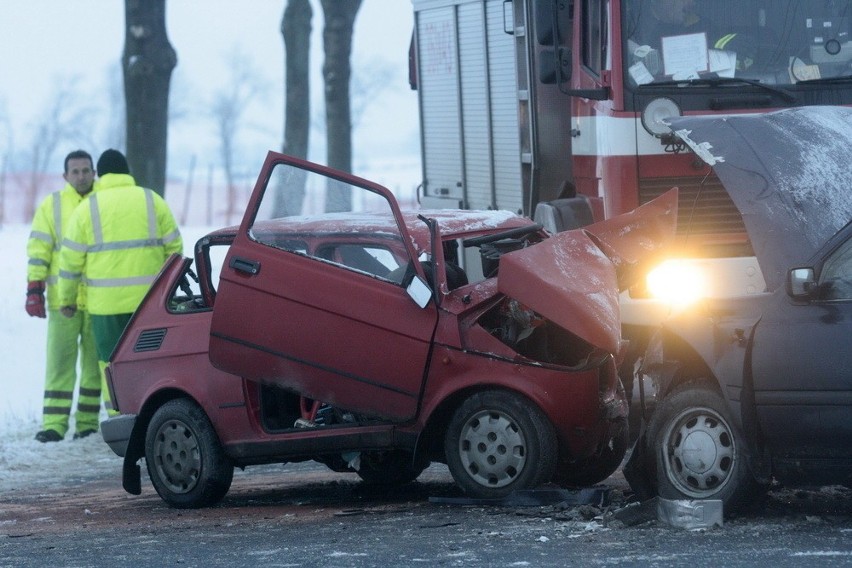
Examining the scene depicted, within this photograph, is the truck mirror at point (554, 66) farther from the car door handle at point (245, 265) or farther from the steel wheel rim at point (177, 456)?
the steel wheel rim at point (177, 456)

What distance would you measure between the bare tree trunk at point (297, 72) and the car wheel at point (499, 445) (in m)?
15.3

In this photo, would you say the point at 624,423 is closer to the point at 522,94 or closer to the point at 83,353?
the point at 522,94

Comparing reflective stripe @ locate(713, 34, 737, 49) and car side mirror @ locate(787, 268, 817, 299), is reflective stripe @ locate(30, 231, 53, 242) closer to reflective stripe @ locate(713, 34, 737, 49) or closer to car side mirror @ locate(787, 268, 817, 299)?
reflective stripe @ locate(713, 34, 737, 49)


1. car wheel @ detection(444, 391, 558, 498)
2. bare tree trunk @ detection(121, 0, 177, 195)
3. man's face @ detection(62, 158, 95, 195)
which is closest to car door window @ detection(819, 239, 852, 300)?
car wheel @ detection(444, 391, 558, 498)

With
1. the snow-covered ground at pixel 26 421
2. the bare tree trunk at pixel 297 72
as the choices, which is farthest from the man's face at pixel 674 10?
the bare tree trunk at pixel 297 72

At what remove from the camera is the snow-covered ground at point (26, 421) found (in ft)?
33.7

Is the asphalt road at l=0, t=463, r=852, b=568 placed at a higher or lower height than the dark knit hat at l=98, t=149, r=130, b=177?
lower

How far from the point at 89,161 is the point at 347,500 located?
4.77 meters

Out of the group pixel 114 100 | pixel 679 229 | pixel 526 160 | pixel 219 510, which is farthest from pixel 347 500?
pixel 114 100

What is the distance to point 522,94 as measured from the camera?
11156 millimetres

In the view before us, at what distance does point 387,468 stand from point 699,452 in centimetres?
225

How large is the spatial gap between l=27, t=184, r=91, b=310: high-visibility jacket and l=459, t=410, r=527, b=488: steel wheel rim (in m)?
5.40

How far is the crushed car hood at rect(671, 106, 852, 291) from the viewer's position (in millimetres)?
6562

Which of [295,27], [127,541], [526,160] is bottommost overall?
[127,541]
